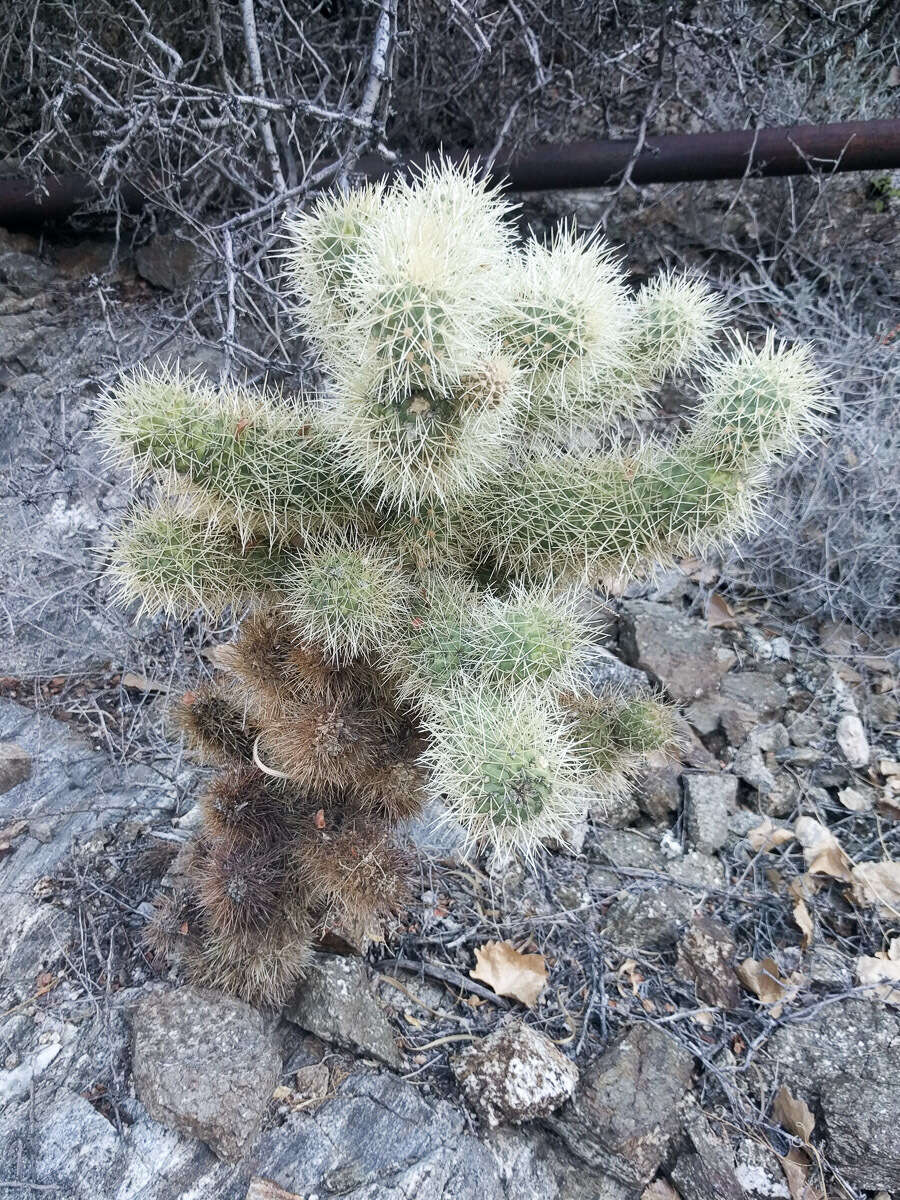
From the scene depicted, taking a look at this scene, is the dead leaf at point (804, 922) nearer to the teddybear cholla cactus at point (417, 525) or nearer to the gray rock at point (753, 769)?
the gray rock at point (753, 769)

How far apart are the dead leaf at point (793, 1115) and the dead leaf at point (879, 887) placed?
0.57 meters

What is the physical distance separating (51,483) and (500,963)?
231cm

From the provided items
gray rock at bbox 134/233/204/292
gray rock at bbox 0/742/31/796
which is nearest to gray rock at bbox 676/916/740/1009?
gray rock at bbox 0/742/31/796

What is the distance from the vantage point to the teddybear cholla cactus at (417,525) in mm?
1171

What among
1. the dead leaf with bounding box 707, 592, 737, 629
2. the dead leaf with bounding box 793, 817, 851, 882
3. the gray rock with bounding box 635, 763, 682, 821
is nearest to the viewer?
the dead leaf with bounding box 793, 817, 851, 882

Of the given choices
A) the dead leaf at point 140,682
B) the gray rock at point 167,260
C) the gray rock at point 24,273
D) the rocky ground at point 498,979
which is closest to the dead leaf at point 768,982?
the rocky ground at point 498,979

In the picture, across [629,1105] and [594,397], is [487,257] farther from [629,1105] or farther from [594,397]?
[629,1105]

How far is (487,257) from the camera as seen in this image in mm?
1175

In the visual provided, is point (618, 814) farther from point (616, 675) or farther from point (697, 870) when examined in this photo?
point (616, 675)

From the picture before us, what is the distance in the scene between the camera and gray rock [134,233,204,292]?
3.55 m

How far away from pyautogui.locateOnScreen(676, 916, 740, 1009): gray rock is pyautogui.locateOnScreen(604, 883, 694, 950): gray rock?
64mm

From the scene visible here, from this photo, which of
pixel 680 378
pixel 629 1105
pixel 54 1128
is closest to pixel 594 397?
pixel 629 1105

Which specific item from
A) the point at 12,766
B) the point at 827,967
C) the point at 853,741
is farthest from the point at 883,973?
the point at 12,766

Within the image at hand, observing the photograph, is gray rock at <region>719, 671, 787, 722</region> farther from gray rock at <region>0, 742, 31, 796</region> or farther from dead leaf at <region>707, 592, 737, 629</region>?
gray rock at <region>0, 742, 31, 796</region>
